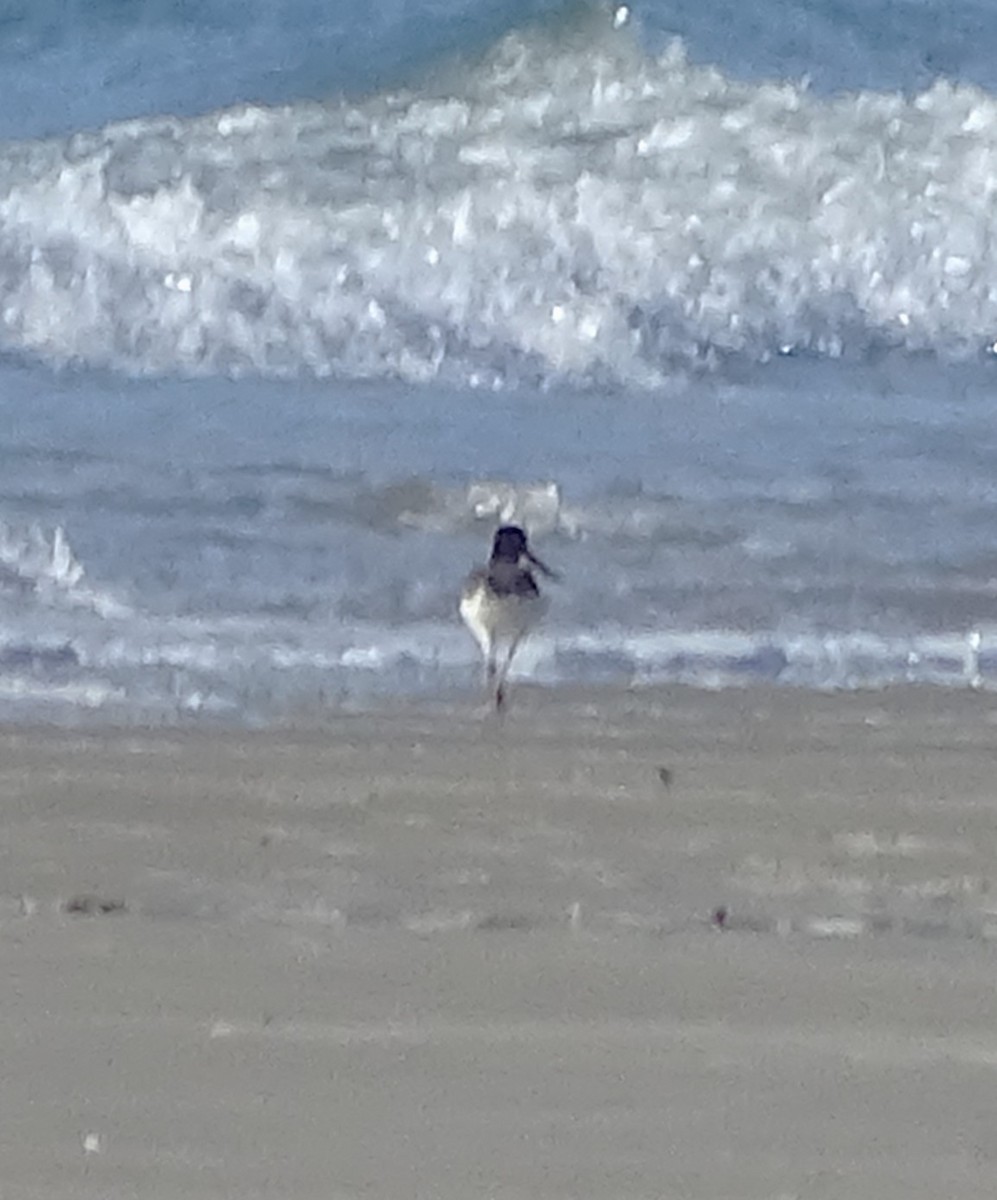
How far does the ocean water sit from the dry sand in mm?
359

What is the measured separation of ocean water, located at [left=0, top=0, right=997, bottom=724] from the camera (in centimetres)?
456

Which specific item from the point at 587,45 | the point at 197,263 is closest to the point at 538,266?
the point at 197,263

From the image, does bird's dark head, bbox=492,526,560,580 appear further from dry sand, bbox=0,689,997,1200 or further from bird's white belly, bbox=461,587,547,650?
dry sand, bbox=0,689,997,1200

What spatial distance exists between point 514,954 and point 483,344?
3.98m

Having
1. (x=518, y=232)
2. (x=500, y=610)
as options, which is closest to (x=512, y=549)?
(x=500, y=610)

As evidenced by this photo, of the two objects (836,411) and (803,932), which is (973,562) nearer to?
(836,411)

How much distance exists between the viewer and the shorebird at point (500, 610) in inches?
164

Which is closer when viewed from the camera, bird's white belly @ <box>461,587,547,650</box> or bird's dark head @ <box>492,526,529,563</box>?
bird's white belly @ <box>461,587,547,650</box>

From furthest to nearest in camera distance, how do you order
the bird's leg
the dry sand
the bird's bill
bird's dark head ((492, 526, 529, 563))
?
the bird's bill → bird's dark head ((492, 526, 529, 563)) → the bird's leg → the dry sand

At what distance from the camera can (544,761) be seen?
382cm

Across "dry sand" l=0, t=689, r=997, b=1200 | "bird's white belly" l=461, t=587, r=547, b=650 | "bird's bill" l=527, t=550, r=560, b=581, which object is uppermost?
"bird's bill" l=527, t=550, r=560, b=581

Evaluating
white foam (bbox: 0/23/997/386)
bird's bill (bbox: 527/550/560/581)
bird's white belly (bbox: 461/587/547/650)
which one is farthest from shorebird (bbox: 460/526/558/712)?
white foam (bbox: 0/23/997/386)

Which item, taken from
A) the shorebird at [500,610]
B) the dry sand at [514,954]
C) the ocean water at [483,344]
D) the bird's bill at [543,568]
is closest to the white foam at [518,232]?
the ocean water at [483,344]

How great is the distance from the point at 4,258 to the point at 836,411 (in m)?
2.70
